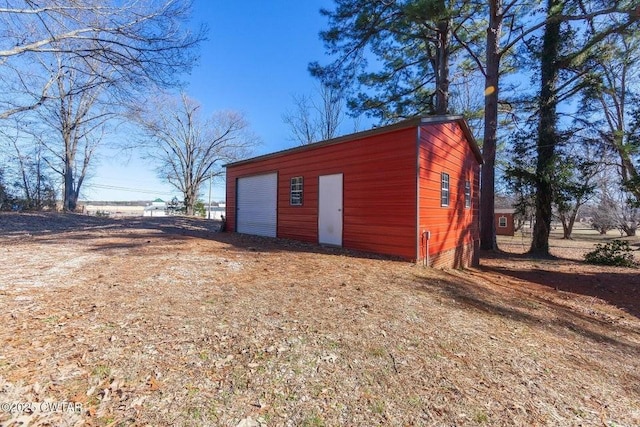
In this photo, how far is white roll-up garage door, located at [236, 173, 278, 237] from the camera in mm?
9672

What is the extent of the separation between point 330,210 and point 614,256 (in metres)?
10.7

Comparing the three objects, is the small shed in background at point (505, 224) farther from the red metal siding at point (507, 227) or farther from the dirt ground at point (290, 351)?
the dirt ground at point (290, 351)

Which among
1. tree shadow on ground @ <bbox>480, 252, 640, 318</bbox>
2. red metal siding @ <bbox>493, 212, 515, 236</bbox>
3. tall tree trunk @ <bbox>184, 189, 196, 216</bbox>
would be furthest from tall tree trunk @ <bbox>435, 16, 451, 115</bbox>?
tall tree trunk @ <bbox>184, 189, 196, 216</bbox>

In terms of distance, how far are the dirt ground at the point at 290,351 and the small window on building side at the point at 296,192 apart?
3.98m

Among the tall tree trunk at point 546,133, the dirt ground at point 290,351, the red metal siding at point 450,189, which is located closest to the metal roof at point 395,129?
the red metal siding at point 450,189

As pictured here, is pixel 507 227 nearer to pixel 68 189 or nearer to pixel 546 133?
pixel 546 133

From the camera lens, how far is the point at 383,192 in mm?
6664

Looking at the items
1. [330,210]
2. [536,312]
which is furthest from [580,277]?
[330,210]

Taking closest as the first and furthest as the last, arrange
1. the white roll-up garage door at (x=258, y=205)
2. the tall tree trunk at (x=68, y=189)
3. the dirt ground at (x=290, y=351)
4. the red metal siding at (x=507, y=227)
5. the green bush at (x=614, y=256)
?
the dirt ground at (x=290, y=351) → the white roll-up garage door at (x=258, y=205) → the green bush at (x=614, y=256) → the tall tree trunk at (x=68, y=189) → the red metal siding at (x=507, y=227)

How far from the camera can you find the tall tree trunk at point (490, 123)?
10.6 metres

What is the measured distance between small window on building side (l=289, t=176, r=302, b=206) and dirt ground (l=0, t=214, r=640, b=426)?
398 centimetres

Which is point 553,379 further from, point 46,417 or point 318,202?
point 318,202

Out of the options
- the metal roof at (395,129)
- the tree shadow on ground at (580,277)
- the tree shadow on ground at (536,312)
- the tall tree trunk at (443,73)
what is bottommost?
the tree shadow on ground at (580,277)

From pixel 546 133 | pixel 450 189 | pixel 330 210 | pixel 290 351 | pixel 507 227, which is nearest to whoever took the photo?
pixel 290 351
